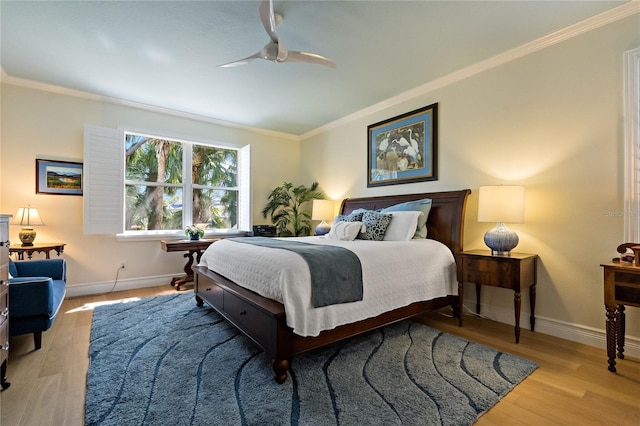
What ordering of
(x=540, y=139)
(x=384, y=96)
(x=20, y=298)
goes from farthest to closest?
(x=384, y=96) < (x=540, y=139) < (x=20, y=298)

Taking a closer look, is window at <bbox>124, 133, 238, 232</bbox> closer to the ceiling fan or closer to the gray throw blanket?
the ceiling fan

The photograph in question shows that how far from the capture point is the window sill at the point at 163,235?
4.07 m

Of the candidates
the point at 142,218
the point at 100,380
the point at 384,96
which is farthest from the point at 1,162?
the point at 384,96

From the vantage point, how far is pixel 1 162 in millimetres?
3328

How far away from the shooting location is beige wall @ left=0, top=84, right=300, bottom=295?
11.2 ft

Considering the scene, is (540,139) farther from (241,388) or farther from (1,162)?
(1,162)

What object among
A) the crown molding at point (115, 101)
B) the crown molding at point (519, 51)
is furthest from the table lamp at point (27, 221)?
the crown molding at point (519, 51)

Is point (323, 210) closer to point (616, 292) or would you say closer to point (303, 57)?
point (303, 57)

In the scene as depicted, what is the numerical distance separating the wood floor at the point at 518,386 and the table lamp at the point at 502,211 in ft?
2.55

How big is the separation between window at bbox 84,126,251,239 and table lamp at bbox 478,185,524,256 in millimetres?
3516

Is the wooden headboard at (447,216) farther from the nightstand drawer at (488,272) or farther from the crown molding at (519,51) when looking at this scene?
the crown molding at (519,51)

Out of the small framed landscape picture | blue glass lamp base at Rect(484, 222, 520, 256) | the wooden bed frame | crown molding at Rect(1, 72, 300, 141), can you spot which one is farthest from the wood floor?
crown molding at Rect(1, 72, 300, 141)

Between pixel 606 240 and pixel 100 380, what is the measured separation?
12.1ft

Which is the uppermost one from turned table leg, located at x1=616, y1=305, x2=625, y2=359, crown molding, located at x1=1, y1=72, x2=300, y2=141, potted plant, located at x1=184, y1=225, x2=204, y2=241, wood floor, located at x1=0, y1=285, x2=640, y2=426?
crown molding, located at x1=1, y1=72, x2=300, y2=141
